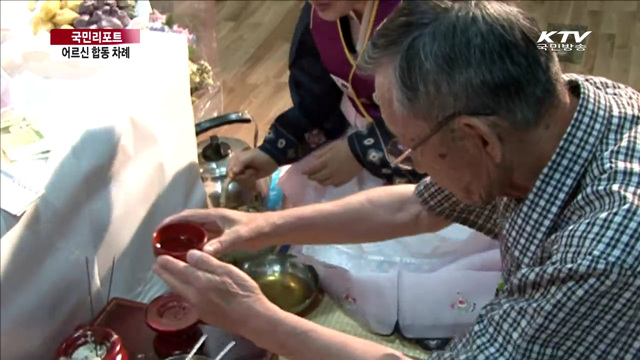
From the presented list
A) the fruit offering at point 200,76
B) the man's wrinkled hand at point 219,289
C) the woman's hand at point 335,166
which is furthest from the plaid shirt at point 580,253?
the fruit offering at point 200,76

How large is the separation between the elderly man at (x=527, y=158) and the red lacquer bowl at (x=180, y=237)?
30cm

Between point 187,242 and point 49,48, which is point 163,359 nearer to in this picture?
point 187,242

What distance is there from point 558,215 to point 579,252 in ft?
0.26

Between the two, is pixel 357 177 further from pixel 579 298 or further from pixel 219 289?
pixel 579 298

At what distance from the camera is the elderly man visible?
2.56 ft

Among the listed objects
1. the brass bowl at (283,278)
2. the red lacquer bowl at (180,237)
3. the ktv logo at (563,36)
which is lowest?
the brass bowl at (283,278)

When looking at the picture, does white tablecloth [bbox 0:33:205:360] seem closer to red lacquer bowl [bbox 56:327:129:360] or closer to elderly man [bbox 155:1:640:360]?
red lacquer bowl [bbox 56:327:129:360]

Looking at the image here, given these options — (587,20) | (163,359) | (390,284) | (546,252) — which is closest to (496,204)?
(546,252)

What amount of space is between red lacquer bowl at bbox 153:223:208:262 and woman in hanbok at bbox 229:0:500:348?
0.41m

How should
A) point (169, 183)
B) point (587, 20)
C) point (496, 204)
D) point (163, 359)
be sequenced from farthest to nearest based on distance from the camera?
point (587, 20) < point (169, 183) < point (163, 359) < point (496, 204)

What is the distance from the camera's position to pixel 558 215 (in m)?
0.85

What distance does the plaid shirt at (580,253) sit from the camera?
2.52 feet

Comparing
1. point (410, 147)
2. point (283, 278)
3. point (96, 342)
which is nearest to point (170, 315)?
point (96, 342)
